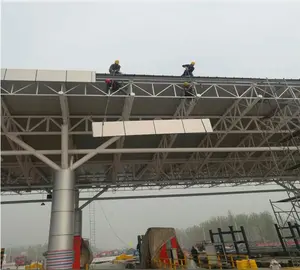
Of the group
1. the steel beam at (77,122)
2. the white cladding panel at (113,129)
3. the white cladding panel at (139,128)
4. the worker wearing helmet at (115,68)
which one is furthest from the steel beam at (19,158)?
the white cladding panel at (139,128)

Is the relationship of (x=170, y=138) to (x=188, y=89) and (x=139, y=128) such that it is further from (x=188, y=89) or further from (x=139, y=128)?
(x=139, y=128)

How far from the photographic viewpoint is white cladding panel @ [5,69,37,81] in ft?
34.2

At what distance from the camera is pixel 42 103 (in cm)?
1263

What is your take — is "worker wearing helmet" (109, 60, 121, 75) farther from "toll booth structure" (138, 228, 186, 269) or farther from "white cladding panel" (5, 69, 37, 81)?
"toll booth structure" (138, 228, 186, 269)

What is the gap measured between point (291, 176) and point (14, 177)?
30.7 m

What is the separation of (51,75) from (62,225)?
6962 mm

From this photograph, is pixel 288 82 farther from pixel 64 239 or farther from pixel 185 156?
pixel 64 239

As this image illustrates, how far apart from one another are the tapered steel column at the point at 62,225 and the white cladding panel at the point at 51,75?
439 centimetres

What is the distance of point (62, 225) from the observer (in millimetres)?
10219

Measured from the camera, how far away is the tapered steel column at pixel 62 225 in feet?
32.1

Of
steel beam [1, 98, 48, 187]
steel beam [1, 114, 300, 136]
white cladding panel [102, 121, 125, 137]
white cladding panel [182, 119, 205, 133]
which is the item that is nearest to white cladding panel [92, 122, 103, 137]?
white cladding panel [102, 121, 125, 137]

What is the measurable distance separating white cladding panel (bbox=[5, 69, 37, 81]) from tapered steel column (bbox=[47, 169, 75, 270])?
183 inches

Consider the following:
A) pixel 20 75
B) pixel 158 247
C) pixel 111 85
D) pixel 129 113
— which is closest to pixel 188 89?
pixel 129 113

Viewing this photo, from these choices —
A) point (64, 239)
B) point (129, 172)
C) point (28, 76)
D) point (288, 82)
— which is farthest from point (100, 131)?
point (129, 172)
